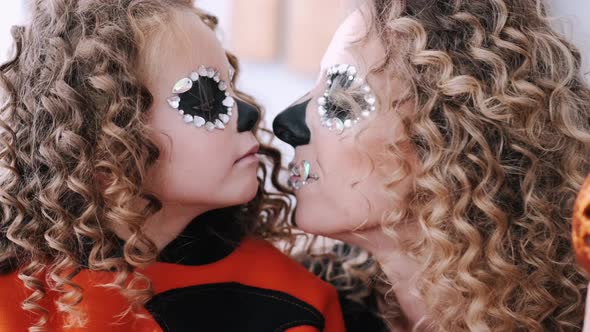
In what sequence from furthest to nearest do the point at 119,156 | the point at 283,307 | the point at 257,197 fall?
the point at 257,197, the point at 283,307, the point at 119,156

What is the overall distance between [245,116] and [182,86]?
4.3 inches

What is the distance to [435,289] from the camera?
1.03 meters

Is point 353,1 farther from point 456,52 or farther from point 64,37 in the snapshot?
point 64,37

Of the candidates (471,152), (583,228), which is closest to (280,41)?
(471,152)

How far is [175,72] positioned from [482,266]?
1.58ft

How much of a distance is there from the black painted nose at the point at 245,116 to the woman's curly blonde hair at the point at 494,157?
215 mm

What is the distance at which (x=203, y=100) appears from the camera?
103 cm

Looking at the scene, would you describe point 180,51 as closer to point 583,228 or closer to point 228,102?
point 228,102

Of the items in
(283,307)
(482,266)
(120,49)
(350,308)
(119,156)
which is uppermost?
(120,49)

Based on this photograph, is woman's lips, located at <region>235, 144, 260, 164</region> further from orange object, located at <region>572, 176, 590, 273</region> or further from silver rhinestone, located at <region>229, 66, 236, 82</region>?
orange object, located at <region>572, 176, 590, 273</region>

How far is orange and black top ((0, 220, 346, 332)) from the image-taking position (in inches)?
39.3

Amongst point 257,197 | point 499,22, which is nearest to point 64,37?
point 257,197

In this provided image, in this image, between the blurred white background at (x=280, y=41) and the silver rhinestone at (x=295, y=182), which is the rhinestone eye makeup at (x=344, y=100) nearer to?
the silver rhinestone at (x=295, y=182)

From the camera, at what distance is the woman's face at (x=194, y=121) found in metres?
1.02
